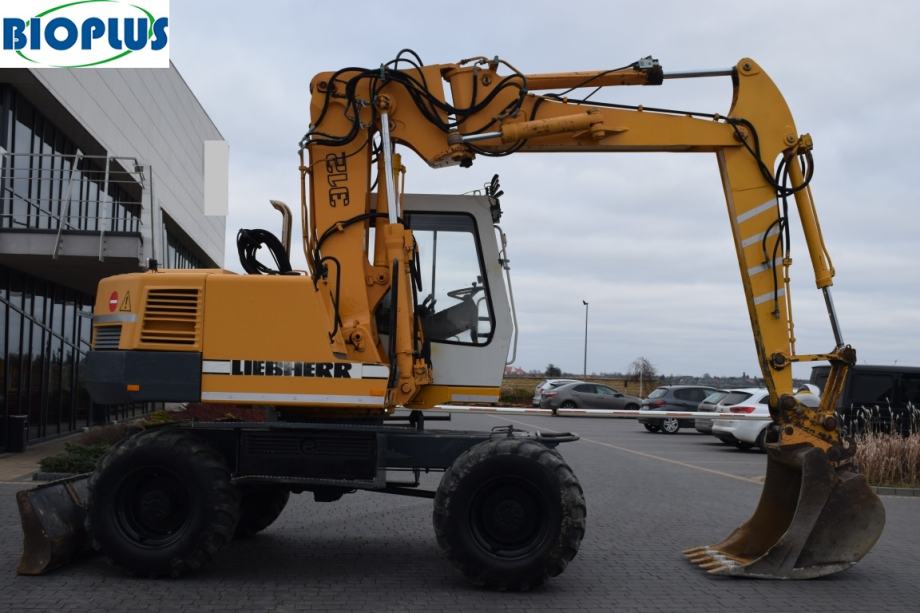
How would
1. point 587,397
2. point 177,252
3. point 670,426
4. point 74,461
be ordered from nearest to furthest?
point 74,461 < point 670,426 < point 177,252 < point 587,397

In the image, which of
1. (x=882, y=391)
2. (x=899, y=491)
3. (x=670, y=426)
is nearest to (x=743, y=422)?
(x=882, y=391)

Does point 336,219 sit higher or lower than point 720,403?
higher

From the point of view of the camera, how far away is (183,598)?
734 cm

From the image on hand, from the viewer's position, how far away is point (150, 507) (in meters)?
8.12

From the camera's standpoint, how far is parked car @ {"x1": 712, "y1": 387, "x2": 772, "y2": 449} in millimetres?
22500

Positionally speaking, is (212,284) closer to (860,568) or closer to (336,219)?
(336,219)

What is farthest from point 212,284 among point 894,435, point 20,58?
point 894,435

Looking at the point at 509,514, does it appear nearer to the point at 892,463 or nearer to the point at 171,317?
the point at 171,317

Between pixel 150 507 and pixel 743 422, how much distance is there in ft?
57.1

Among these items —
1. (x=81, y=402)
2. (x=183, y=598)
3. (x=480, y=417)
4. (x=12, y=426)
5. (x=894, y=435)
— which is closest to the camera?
(x=183, y=598)

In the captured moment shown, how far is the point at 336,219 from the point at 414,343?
1.33 meters

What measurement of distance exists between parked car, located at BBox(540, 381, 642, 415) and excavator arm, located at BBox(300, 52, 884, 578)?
28811 mm

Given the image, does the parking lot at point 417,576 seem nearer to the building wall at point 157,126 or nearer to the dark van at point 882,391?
the building wall at point 157,126

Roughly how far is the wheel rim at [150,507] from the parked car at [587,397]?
97.6 feet
